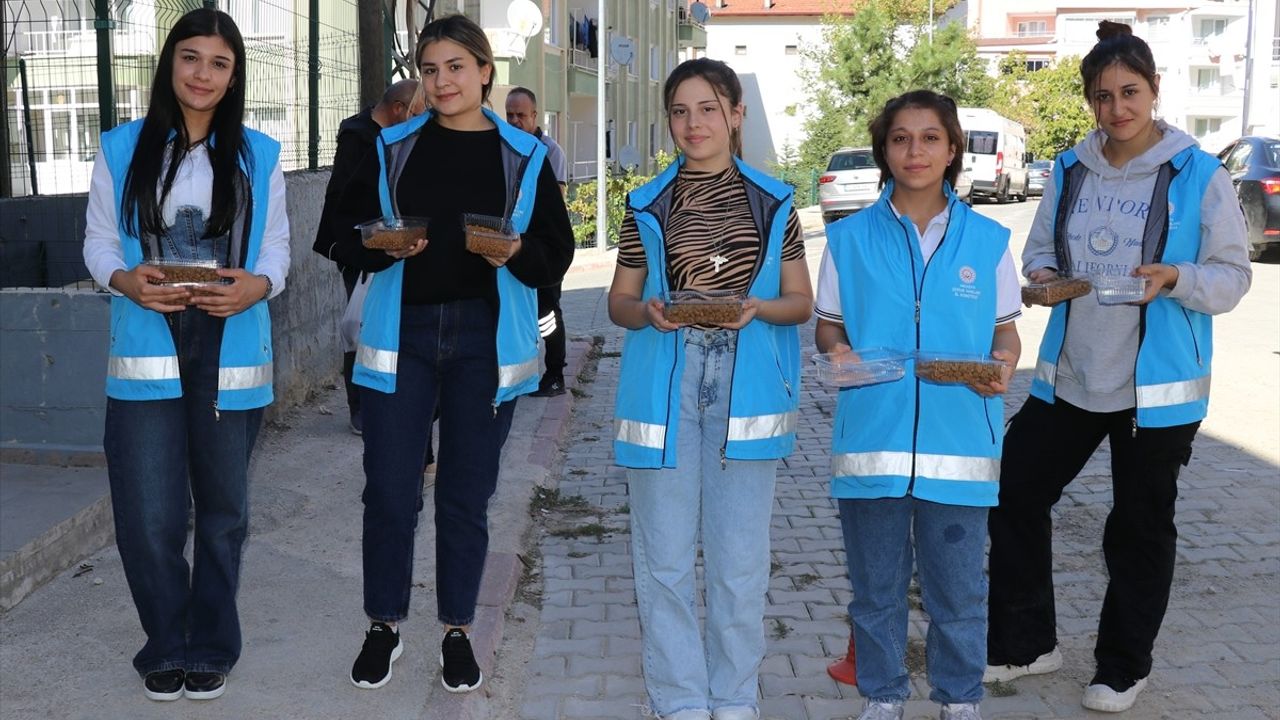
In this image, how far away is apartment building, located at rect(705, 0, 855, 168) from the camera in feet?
249

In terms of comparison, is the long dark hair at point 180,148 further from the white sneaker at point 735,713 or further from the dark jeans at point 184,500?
the white sneaker at point 735,713

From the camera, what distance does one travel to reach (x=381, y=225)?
3.99 meters

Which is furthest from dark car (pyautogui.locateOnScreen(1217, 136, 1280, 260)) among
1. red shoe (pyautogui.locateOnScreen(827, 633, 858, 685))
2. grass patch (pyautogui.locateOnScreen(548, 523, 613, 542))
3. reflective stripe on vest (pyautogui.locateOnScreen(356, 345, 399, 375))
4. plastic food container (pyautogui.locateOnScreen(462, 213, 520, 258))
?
reflective stripe on vest (pyautogui.locateOnScreen(356, 345, 399, 375))

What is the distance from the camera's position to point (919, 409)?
13.0 feet

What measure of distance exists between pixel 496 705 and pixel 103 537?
2.27 m

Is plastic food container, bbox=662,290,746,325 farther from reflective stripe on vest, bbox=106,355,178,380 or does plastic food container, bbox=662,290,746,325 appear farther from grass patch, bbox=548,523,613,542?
grass patch, bbox=548,523,613,542

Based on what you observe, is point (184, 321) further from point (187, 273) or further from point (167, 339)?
point (187, 273)

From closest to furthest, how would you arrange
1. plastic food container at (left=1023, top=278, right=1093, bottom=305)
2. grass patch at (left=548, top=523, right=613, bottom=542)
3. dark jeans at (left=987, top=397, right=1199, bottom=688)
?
plastic food container at (left=1023, top=278, right=1093, bottom=305), dark jeans at (left=987, top=397, right=1199, bottom=688), grass patch at (left=548, top=523, right=613, bottom=542)

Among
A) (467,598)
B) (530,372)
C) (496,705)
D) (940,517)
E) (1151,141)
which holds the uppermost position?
(1151,141)

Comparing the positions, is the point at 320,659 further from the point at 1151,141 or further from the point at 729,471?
the point at 1151,141

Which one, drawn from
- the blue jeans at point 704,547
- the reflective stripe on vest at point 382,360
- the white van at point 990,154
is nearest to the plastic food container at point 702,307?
the blue jeans at point 704,547

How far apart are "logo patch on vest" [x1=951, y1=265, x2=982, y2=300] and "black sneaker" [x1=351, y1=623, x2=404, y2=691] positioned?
211 cm

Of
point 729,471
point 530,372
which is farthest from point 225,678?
point 729,471

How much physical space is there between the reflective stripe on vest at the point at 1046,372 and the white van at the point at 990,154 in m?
38.9
